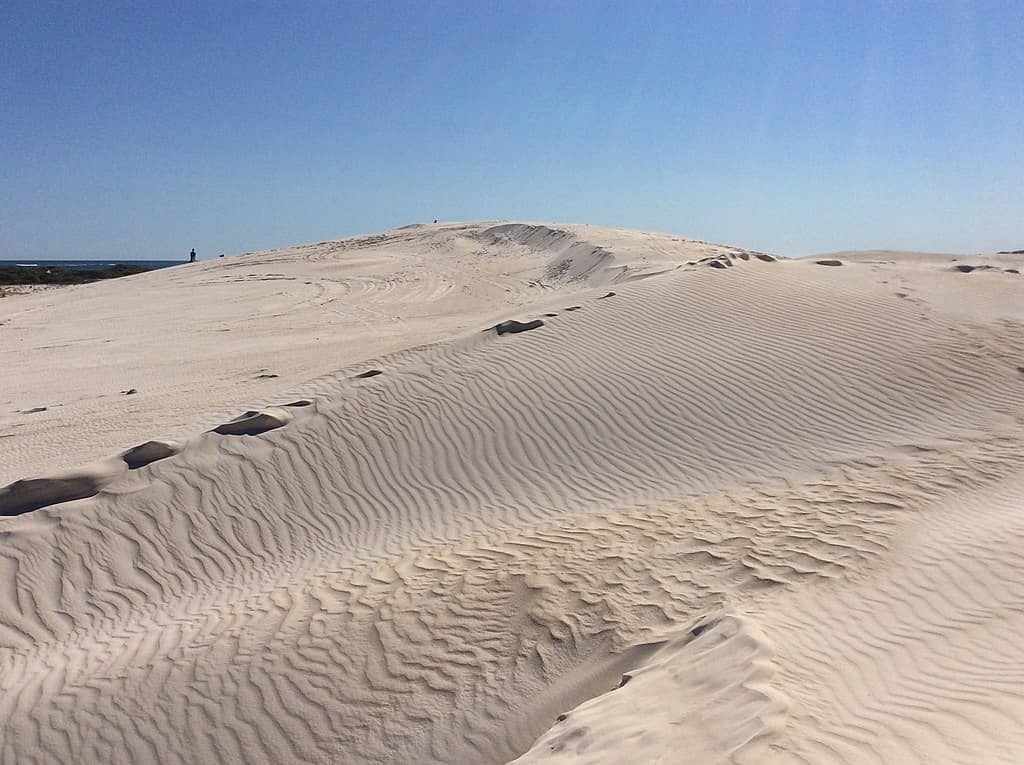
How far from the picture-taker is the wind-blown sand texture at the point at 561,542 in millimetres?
3988

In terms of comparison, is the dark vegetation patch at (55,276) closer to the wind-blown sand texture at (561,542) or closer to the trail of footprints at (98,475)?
the wind-blown sand texture at (561,542)

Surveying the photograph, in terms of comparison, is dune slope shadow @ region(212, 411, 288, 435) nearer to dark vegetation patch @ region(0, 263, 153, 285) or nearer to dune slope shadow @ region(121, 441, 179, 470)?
dune slope shadow @ region(121, 441, 179, 470)

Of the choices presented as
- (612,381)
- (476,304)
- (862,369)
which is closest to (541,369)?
(612,381)

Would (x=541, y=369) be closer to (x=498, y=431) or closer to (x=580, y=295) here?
(x=498, y=431)

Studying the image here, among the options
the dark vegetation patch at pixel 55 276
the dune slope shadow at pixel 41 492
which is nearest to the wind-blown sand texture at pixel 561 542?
the dune slope shadow at pixel 41 492

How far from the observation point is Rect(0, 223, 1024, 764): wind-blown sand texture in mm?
3988

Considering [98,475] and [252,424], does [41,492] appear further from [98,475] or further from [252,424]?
[252,424]

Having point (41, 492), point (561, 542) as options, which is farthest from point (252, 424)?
point (561, 542)

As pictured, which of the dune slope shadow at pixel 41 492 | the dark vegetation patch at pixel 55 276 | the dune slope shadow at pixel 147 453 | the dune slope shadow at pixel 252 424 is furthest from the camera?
the dark vegetation patch at pixel 55 276

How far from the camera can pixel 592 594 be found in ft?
17.4

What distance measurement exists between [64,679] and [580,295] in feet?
33.1

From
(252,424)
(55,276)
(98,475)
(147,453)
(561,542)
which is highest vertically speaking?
(55,276)

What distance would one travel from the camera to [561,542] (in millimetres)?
6203

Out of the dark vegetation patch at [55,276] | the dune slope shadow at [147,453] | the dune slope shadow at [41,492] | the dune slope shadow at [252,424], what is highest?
the dark vegetation patch at [55,276]
